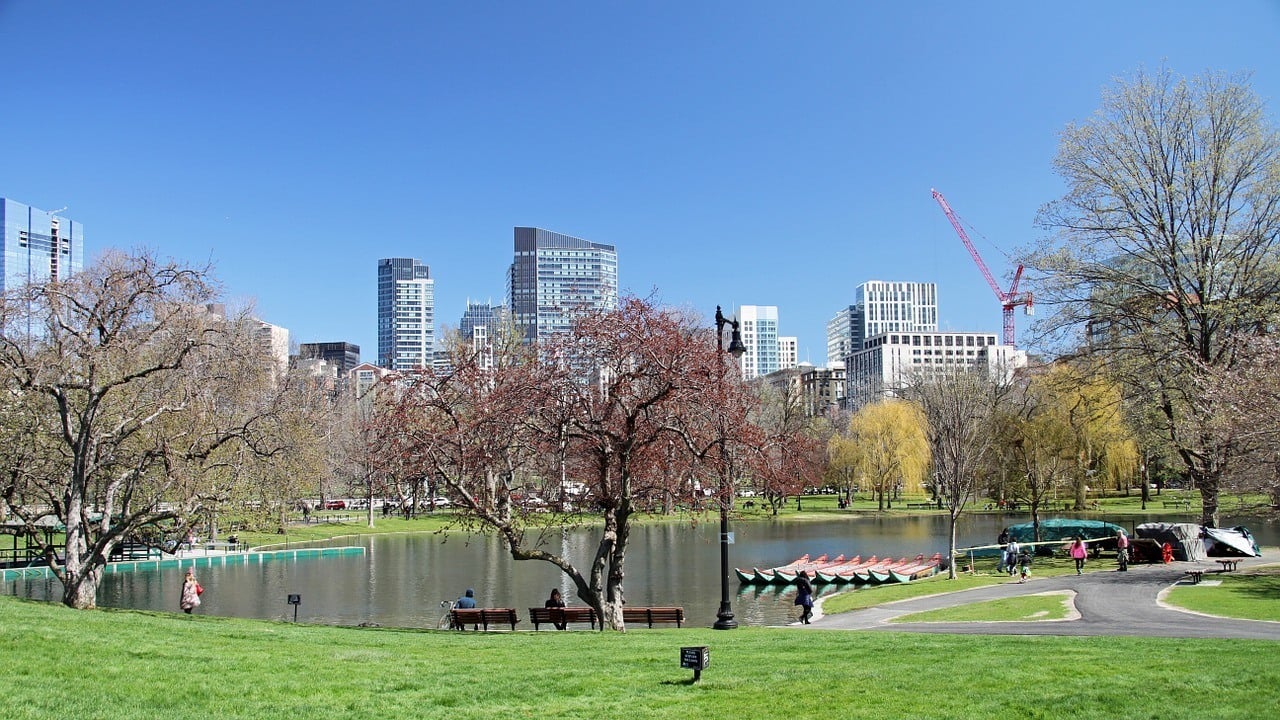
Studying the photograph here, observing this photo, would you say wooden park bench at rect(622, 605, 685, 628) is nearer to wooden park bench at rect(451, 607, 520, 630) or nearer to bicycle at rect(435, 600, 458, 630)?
wooden park bench at rect(451, 607, 520, 630)

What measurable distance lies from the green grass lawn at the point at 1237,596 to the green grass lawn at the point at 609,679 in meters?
7.38

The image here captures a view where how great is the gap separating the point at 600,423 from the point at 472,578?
22886 mm

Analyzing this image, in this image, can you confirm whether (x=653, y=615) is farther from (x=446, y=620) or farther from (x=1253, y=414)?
(x=1253, y=414)

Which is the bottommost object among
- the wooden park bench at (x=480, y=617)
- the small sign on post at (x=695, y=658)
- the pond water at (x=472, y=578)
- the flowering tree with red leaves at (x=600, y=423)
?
the pond water at (x=472, y=578)

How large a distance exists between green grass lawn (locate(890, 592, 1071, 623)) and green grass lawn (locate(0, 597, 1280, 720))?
6.84 metres

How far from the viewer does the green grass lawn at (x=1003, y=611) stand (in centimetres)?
2333

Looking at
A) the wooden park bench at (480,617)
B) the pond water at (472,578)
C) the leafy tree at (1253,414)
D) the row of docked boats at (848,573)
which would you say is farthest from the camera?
the row of docked boats at (848,573)

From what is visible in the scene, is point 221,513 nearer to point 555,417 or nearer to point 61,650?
point 555,417

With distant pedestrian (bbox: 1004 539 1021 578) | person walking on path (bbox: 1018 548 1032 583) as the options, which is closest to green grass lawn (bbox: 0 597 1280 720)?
person walking on path (bbox: 1018 548 1032 583)

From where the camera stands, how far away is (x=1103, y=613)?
22844 millimetres

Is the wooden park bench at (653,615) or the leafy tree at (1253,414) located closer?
the leafy tree at (1253,414)

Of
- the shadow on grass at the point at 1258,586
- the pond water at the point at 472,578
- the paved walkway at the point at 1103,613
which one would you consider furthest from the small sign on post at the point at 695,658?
the shadow on grass at the point at 1258,586

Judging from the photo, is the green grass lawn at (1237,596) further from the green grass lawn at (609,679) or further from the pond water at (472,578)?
the pond water at (472,578)

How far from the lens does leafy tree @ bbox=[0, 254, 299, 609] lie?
72.7 ft
